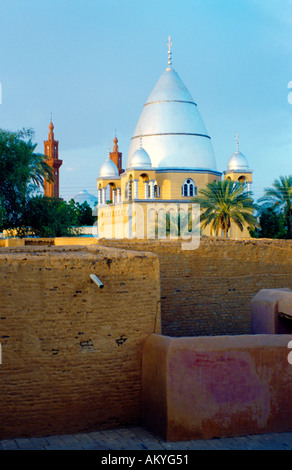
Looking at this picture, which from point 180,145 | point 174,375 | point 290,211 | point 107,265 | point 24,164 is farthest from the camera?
point 180,145

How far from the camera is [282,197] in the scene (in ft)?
103

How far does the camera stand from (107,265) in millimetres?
7527

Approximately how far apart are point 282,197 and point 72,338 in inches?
1004

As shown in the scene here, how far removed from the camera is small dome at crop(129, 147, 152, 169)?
4159cm

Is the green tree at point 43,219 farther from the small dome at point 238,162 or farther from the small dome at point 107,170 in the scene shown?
the small dome at point 238,162

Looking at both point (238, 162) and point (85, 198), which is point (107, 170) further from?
point (85, 198)

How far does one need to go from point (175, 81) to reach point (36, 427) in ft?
130

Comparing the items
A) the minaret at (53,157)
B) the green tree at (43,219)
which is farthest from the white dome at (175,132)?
the green tree at (43,219)

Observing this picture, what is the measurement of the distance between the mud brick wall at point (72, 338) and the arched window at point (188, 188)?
35431 millimetres

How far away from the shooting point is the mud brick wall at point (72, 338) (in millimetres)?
6992

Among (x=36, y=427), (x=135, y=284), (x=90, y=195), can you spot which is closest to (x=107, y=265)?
(x=135, y=284)

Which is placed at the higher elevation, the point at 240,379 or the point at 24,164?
the point at 24,164

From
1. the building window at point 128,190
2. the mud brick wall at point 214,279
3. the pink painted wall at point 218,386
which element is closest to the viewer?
the pink painted wall at point 218,386
